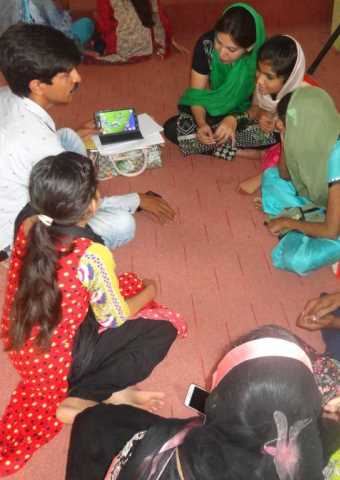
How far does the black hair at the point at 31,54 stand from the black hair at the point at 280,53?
76 centimetres

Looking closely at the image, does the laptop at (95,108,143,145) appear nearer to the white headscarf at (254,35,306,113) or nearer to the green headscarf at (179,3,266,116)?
the green headscarf at (179,3,266,116)

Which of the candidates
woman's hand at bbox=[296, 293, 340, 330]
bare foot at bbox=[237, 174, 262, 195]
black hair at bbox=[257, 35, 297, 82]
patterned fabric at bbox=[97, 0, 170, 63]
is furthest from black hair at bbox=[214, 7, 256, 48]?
patterned fabric at bbox=[97, 0, 170, 63]

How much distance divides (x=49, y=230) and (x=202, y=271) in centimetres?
85

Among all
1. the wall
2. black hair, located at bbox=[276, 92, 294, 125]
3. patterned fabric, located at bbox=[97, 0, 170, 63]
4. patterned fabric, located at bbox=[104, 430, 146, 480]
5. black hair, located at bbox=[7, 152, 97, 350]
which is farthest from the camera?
the wall

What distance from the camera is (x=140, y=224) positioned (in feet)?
6.42

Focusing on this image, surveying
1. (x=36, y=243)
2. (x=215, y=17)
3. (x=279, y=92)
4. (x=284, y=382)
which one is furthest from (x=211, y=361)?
(x=215, y=17)

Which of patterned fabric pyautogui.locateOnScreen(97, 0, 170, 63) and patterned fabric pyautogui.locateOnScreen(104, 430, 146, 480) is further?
patterned fabric pyautogui.locateOnScreen(97, 0, 170, 63)

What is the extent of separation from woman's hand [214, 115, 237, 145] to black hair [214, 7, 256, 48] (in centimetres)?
35

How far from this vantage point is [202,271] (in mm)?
1765

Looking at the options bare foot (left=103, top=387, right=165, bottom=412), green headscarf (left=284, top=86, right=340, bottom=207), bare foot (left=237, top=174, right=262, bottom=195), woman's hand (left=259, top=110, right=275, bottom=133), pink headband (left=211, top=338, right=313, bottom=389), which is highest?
pink headband (left=211, top=338, right=313, bottom=389)

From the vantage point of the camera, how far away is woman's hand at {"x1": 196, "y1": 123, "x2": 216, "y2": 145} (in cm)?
215

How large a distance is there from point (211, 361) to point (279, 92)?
1.13 meters

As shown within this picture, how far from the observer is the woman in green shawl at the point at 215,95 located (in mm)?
2000

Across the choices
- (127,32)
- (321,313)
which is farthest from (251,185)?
(127,32)
